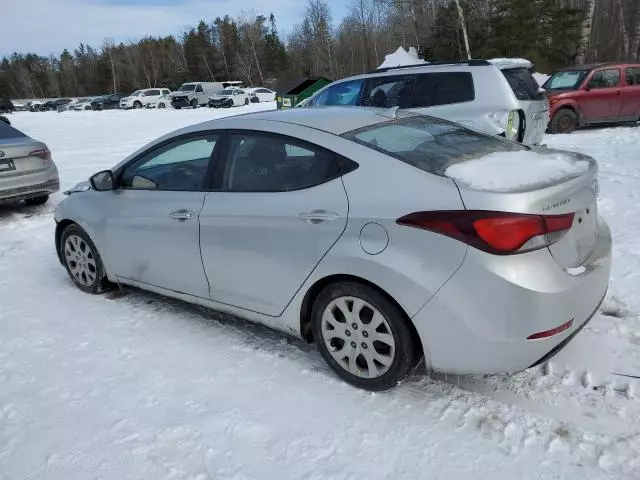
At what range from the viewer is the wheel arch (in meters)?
2.77

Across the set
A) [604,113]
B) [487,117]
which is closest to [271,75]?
[604,113]

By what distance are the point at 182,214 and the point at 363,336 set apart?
60.7 inches

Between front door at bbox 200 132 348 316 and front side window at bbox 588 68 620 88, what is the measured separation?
11.6 meters

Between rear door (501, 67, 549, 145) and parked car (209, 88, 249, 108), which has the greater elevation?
parked car (209, 88, 249, 108)

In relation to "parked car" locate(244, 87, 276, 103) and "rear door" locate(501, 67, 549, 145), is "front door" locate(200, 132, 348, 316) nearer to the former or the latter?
"rear door" locate(501, 67, 549, 145)

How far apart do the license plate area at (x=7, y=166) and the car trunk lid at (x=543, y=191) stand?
6582mm

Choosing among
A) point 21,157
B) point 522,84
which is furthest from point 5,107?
point 522,84

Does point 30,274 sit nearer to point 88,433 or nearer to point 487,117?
point 88,433

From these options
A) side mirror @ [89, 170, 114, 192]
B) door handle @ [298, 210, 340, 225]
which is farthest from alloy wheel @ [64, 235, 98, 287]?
door handle @ [298, 210, 340, 225]

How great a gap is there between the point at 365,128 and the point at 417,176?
668mm

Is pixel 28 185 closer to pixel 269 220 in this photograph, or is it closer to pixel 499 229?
pixel 269 220

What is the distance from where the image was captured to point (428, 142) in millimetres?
3227

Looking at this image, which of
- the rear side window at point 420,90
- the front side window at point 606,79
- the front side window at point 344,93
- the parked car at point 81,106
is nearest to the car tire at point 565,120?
the front side window at point 606,79

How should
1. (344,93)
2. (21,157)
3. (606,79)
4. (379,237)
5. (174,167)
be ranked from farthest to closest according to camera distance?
(606,79)
(344,93)
(21,157)
(174,167)
(379,237)
